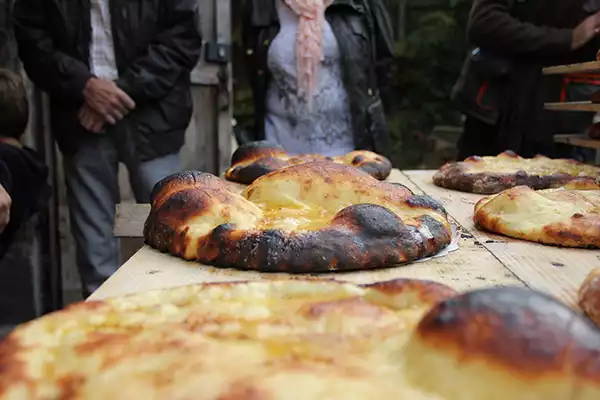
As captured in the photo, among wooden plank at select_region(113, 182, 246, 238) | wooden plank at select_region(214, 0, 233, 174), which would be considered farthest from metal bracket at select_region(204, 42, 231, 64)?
wooden plank at select_region(113, 182, 246, 238)

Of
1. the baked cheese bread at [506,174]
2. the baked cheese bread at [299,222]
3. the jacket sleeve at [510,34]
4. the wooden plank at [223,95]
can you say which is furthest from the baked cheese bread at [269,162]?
the wooden plank at [223,95]

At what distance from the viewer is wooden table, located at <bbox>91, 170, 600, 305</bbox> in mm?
1334

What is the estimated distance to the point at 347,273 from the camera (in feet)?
4.60

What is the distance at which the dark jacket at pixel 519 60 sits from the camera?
127 inches

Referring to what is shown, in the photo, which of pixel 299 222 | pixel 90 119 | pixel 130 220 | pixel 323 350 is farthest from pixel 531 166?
pixel 323 350

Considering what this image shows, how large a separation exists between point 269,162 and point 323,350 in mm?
1684

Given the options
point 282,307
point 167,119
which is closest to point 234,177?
point 167,119

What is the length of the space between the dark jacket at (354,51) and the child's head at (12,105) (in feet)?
3.74

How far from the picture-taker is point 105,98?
289 cm

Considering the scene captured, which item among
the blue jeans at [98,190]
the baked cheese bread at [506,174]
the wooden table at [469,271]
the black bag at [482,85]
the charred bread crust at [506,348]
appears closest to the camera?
the charred bread crust at [506,348]

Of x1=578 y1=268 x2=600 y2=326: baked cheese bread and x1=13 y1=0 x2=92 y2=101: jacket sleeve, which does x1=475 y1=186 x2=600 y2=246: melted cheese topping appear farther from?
x1=13 y1=0 x2=92 y2=101: jacket sleeve

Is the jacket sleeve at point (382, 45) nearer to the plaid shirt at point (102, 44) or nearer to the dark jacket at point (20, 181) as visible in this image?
the plaid shirt at point (102, 44)

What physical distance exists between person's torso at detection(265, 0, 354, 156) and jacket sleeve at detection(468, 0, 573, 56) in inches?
30.8

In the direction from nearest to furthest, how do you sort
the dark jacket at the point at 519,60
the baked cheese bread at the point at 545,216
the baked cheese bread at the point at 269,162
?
the baked cheese bread at the point at 545,216 < the baked cheese bread at the point at 269,162 < the dark jacket at the point at 519,60
